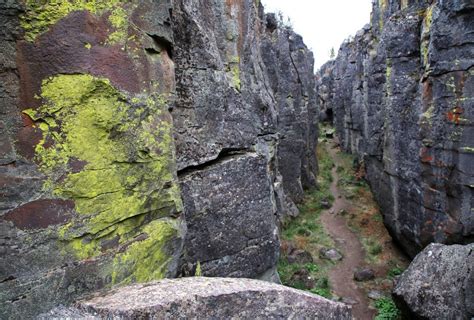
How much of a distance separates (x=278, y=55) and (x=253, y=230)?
16.2 meters

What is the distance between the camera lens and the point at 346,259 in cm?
1405

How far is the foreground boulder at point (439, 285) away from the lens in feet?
24.9

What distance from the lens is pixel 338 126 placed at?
34281 mm

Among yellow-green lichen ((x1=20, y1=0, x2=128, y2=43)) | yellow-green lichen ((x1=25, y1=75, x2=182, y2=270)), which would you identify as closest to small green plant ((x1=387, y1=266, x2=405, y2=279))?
yellow-green lichen ((x1=25, y1=75, x2=182, y2=270))

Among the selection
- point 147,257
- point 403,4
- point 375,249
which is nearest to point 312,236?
point 375,249

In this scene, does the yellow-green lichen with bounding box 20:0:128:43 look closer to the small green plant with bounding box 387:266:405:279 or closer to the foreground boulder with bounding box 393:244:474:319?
the foreground boulder with bounding box 393:244:474:319

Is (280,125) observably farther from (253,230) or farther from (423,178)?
(253,230)

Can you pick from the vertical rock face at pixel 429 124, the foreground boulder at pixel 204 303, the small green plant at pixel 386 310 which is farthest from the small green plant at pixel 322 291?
the foreground boulder at pixel 204 303

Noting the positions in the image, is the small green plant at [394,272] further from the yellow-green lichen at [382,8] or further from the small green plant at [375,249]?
the yellow-green lichen at [382,8]

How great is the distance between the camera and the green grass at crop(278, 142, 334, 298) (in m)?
12.1

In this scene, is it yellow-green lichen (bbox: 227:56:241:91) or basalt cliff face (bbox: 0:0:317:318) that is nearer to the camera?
basalt cliff face (bbox: 0:0:317:318)

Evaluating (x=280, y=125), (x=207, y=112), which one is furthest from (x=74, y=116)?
(x=280, y=125)

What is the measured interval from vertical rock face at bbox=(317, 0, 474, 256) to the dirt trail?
6.60 feet

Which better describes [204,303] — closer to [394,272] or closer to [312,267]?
[312,267]
